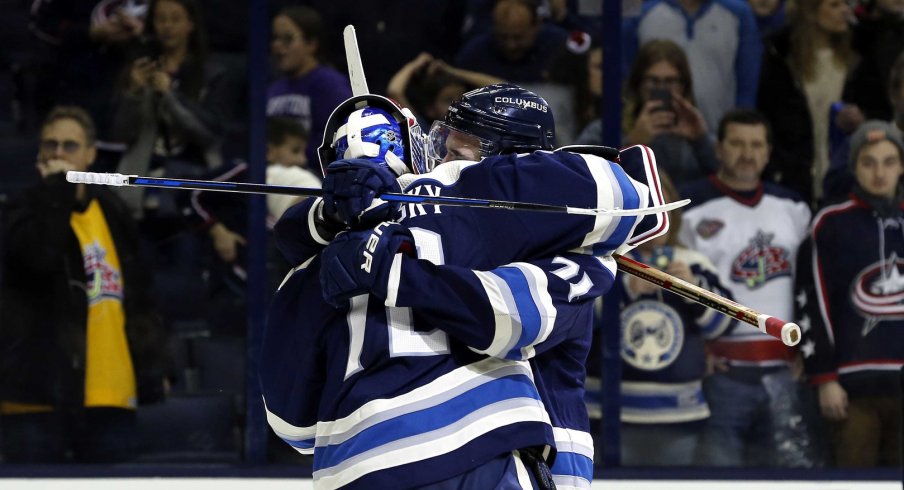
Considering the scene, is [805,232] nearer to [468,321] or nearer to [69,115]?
[69,115]

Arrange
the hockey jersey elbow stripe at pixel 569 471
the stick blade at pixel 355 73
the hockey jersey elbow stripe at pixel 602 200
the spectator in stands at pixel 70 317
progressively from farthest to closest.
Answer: the spectator in stands at pixel 70 317 → the stick blade at pixel 355 73 → the hockey jersey elbow stripe at pixel 569 471 → the hockey jersey elbow stripe at pixel 602 200

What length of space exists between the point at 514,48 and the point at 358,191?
2762 mm

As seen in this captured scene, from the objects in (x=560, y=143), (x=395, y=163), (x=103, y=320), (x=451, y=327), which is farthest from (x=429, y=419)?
(x=103, y=320)

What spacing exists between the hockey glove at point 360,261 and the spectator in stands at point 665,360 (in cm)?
273

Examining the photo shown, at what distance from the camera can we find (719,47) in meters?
5.18

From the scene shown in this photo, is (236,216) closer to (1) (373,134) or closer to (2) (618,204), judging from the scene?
(1) (373,134)

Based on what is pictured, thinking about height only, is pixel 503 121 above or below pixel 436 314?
above

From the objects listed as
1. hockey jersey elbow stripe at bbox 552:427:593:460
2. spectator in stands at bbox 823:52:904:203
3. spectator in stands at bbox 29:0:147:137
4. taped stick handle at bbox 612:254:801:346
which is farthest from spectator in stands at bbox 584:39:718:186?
hockey jersey elbow stripe at bbox 552:427:593:460

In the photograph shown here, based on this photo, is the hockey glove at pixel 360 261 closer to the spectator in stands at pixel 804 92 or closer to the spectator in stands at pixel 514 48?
the spectator in stands at pixel 514 48

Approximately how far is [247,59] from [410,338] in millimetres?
2751

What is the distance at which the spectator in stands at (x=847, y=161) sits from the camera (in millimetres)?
5160

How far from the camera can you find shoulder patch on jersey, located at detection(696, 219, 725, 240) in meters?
5.17

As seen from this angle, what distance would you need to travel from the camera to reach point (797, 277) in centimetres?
518

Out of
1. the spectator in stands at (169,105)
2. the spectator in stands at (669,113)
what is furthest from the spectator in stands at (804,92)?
the spectator in stands at (169,105)
